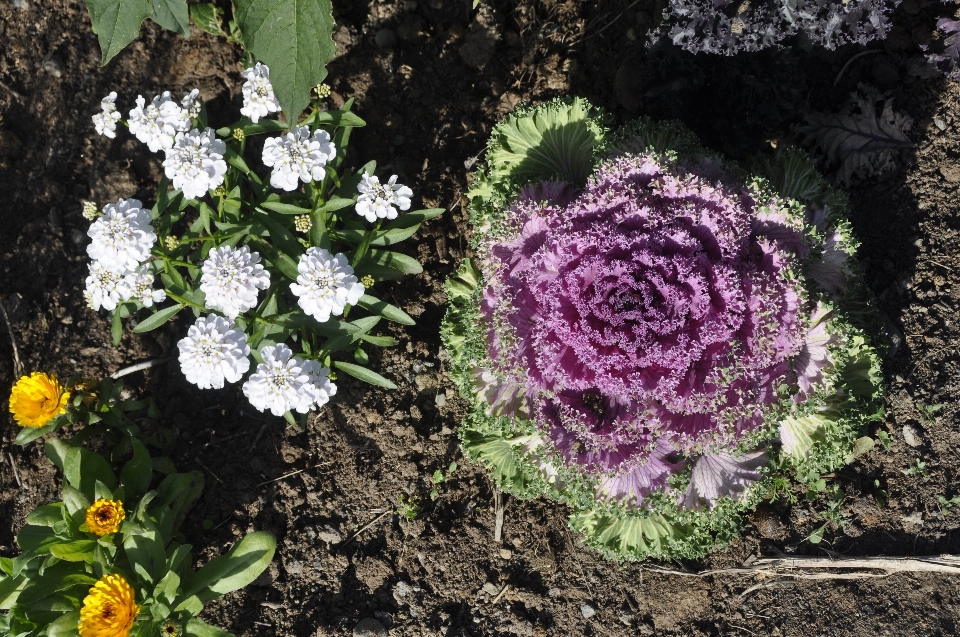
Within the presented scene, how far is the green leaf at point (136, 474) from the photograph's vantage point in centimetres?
413

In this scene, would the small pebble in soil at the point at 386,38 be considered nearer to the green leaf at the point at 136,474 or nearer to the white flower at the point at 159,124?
the white flower at the point at 159,124

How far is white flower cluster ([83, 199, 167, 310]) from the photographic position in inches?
129

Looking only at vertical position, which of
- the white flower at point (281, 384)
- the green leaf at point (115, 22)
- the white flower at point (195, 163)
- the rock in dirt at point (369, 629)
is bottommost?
the rock in dirt at point (369, 629)

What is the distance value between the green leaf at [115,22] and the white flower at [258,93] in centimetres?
59

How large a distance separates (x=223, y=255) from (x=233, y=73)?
6.70 ft

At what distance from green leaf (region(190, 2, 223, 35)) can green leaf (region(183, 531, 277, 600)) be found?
3.17 m

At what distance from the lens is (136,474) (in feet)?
13.6

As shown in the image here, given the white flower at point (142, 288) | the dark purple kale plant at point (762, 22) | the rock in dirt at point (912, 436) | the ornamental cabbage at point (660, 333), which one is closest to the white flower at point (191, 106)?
the white flower at point (142, 288)

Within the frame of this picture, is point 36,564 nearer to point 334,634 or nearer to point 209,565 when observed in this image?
point 209,565

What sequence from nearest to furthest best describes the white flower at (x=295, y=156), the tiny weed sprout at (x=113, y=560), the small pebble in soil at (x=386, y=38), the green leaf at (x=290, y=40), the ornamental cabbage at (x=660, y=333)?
the green leaf at (x=290, y=40) < the ornamental cabbage at (x=660, y=333) < the white flower at (x=295, y=156) < the tiny weed sprout at (x=113, y=560) < the small pebble in soil at (x=386, y=38)

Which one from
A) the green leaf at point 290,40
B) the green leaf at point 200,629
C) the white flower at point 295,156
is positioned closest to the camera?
the green leaf at point 290,40

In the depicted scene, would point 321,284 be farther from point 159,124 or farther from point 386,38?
point 386,38

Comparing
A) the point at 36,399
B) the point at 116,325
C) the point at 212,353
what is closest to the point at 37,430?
the point at 36,399

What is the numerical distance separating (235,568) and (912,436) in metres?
4.06
